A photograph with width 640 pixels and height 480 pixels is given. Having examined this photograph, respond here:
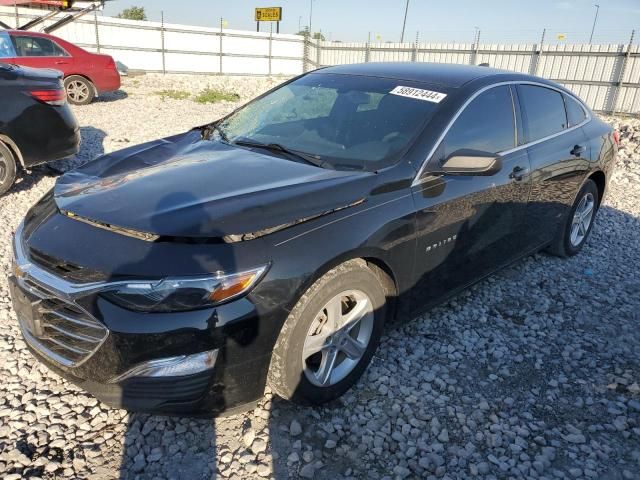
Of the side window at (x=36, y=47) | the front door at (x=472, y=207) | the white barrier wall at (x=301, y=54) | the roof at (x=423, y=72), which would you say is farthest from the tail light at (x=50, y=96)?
the white barrier wall at (x=301, y=54)

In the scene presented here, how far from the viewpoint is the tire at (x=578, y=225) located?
4.71 metres

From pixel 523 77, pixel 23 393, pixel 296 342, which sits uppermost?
pixel 523 77

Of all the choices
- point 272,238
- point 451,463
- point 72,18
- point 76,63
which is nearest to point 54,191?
point 272,238

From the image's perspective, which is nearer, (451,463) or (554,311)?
(451,463)

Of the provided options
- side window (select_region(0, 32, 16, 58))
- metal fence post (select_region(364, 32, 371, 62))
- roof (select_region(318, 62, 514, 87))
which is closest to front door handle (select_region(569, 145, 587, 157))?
roof (select_region(318, 62, 514, 87))

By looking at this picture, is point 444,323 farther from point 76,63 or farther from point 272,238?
point 76,63

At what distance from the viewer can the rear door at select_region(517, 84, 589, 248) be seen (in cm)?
388

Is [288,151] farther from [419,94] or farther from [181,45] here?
[181,45]

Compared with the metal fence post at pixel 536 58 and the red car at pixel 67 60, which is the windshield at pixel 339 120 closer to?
the red car at pixel 67 60

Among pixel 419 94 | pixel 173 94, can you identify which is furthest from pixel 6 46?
pixel 419 94

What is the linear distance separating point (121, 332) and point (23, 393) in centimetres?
117

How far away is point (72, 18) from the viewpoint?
58.7 ft

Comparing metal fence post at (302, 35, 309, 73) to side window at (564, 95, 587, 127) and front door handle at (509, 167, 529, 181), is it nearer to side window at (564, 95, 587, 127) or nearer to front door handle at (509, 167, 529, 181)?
side window at (564, 95, 587, 127)

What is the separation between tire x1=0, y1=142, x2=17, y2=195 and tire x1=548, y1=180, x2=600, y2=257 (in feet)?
18.7
